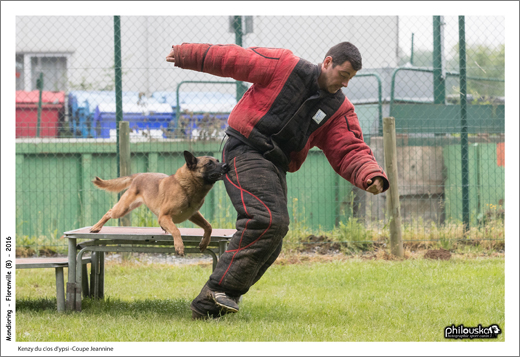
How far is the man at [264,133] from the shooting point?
3826mm

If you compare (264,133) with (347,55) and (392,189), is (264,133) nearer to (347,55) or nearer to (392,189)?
(347,55)

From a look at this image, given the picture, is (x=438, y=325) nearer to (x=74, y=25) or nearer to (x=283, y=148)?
(x=283, y=148)

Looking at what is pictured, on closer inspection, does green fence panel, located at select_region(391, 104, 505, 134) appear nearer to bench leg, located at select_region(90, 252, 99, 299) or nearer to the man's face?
the man's face

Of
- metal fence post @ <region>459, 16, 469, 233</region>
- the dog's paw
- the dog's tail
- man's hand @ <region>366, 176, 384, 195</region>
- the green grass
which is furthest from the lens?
metal fence post @ <region>459, 16, 469, 233</region>

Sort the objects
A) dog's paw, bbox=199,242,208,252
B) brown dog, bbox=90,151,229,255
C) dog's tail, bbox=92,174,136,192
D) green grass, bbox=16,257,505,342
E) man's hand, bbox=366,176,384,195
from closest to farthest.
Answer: green grass, bbox=16,257,505,342 < man's hand, bbox=366,176,384,195 < brown dog, bbox=90,151,229,255 < dog's paw, bbox=199,242,208,252 < dog's tail, bbox=92,174,136,192

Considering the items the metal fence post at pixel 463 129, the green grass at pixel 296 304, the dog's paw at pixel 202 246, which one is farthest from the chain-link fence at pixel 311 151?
the dog's paw at pixel 202 246

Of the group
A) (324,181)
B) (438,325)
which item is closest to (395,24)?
(324,181)

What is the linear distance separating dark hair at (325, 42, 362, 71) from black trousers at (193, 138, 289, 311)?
89cm

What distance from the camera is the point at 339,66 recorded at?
381cm

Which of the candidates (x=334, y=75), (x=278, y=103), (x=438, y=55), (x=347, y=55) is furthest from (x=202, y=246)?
(x=438, y=55)

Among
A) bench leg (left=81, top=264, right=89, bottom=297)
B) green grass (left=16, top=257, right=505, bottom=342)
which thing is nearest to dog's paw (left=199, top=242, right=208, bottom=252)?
green grass (left=16, top=257, right=505, bottom=342)

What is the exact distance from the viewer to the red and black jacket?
3824 millimetres

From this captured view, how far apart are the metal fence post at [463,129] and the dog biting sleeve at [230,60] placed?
4831mm

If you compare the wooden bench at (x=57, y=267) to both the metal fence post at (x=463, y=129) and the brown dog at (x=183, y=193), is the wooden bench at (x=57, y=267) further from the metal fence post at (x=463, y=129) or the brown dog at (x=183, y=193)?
the metal fence post at (x=463, y=129)
